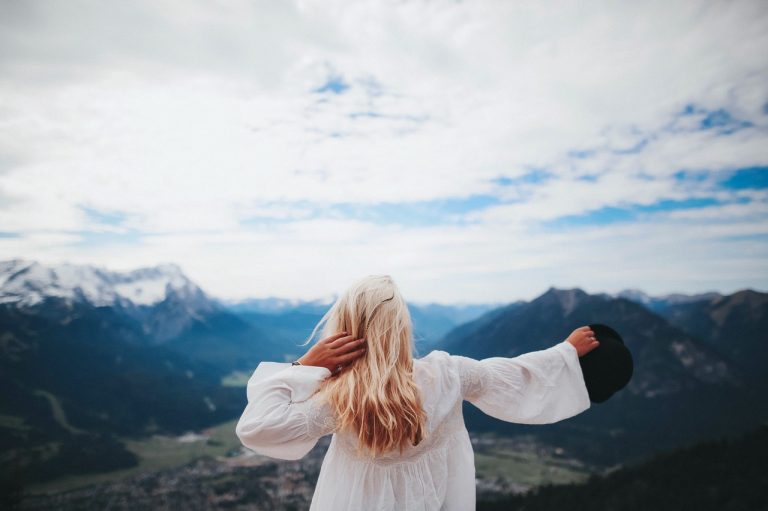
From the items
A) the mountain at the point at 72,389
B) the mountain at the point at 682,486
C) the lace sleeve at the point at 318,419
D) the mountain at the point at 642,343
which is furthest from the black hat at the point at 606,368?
the mountain at the point at 642,343

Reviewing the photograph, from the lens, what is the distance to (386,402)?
2.43 metres

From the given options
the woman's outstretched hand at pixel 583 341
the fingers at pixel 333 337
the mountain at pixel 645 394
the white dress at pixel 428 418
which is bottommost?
the mountain at pixel 645 394

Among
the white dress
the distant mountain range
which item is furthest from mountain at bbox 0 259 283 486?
the white dress

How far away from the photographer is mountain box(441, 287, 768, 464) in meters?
118

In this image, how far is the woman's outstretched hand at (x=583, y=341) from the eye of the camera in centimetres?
315

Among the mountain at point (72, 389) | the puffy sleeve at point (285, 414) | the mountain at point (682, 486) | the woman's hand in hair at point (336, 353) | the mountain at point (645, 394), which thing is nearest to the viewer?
the puffy sleeve at point (285, 414)

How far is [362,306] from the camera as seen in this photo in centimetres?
268

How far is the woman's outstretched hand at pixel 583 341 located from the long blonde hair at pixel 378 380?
4.21ft

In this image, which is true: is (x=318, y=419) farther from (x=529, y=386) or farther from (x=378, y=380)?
(x=529, y=386)

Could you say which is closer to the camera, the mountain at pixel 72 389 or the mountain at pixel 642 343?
the mountain at pixel 72 389

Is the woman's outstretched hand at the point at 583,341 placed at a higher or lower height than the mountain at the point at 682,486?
higher

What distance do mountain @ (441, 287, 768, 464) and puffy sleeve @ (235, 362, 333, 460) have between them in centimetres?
11780

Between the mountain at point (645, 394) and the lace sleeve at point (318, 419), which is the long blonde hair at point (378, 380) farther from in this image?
the mountain at point (645, 394)

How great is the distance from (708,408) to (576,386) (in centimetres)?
17326
